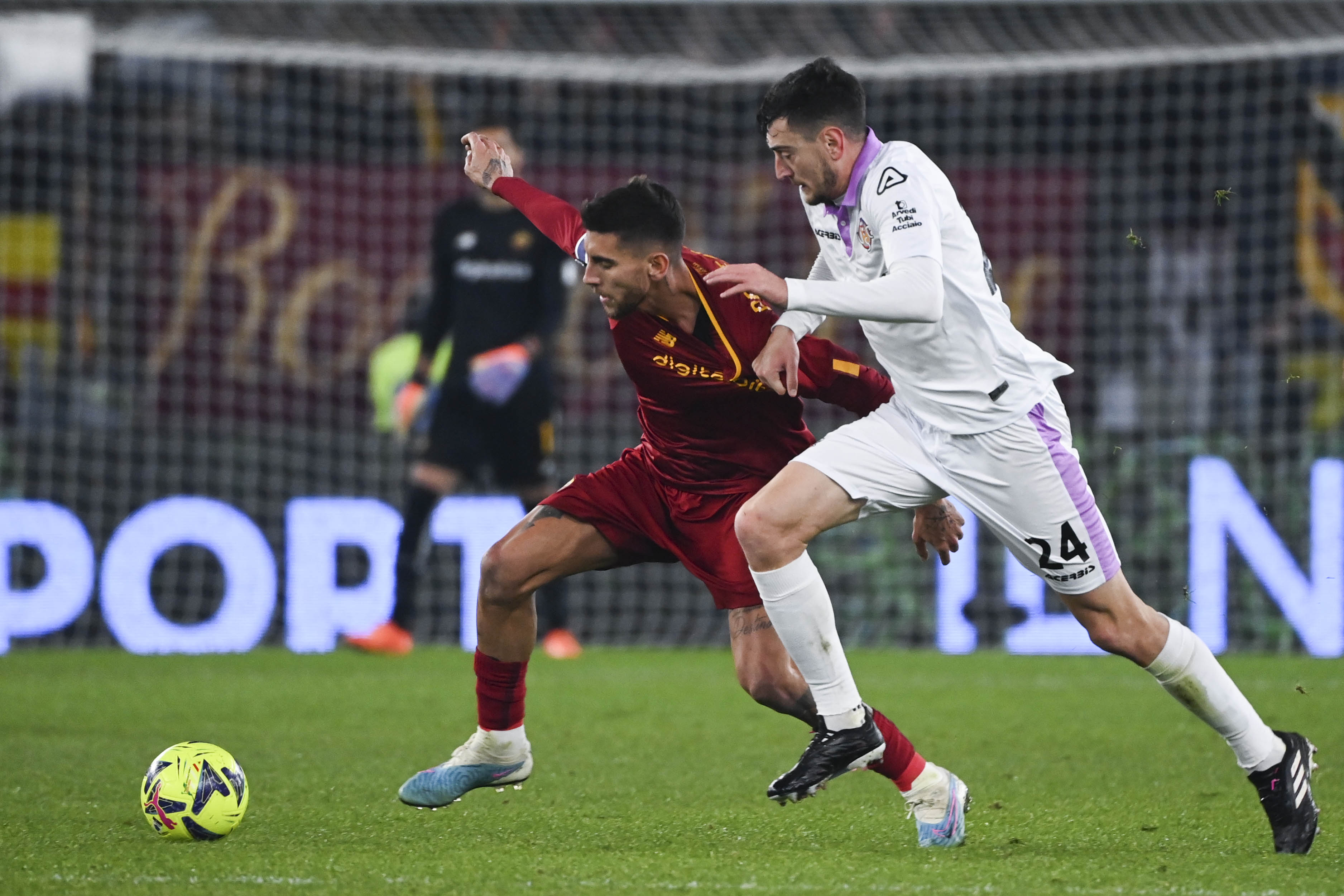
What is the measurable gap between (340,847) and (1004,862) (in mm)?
1542

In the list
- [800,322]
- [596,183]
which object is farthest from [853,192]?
[596,183]

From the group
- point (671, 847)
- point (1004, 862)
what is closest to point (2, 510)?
point (671, 847)

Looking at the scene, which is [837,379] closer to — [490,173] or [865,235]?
[865,235]

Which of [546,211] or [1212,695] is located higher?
[546,211]

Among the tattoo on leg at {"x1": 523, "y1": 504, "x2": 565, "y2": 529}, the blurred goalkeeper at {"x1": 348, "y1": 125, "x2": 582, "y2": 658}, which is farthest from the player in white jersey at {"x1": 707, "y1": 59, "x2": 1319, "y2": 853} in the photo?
the blurred goalkeeper at {"x1": 348, "y1": 125, "x2": 582, "y2": 658}

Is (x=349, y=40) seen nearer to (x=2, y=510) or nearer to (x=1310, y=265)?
(x=2, y=510)

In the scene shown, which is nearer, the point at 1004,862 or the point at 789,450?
the point at 1004,862

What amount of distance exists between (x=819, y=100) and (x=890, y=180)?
271mm

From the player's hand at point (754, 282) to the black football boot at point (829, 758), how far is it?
1.01 meters

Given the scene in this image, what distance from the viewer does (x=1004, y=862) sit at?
4059mm

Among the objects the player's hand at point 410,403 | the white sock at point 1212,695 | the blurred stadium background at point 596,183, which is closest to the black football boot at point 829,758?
the white sock at point 1212,695

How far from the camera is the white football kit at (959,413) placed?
421cm

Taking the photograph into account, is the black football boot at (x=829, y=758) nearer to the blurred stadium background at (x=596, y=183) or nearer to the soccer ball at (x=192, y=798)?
the soccer ball at (x=192, y=798)

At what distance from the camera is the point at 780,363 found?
166 inches
